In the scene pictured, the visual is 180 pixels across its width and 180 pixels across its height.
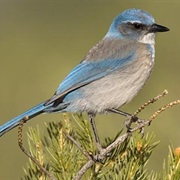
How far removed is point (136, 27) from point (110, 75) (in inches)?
16.1

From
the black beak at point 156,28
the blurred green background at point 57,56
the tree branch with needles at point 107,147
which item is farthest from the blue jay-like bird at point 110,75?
the tree branch with needles at point 107,147

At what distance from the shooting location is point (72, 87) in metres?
4.29

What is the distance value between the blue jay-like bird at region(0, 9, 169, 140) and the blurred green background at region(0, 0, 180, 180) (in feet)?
1.11

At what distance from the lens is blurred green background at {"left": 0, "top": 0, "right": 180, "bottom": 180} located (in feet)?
16.5

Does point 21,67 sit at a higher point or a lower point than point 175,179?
higher

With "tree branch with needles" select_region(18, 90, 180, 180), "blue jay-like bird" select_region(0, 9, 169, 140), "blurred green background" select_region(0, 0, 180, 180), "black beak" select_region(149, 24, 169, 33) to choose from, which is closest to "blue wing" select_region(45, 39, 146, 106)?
"blue jay-like bird" select_region(0, 9, 169, 140)

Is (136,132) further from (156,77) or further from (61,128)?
(156,77)

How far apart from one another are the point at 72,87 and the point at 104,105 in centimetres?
22

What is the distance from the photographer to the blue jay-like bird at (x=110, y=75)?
14.2ft

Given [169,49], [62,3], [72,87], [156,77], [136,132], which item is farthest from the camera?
[62,3]

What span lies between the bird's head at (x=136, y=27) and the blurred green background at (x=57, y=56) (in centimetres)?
57

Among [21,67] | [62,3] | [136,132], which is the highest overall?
[62,3]

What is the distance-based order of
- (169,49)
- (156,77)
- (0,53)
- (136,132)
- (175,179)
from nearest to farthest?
1. (175,179)
2. (136,132)
3. (156,77)
4. (169,49)
5. (0,53)

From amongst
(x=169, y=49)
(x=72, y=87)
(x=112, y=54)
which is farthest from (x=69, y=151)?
(x=169, y=49)
